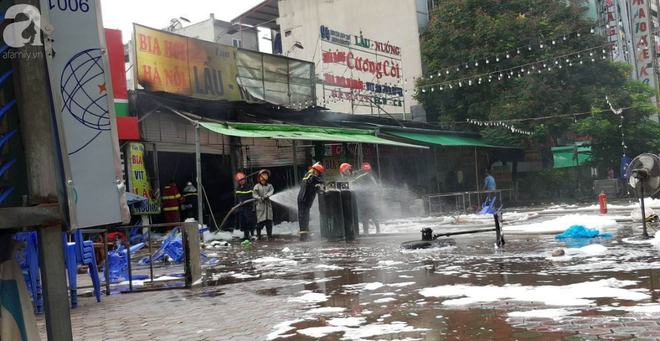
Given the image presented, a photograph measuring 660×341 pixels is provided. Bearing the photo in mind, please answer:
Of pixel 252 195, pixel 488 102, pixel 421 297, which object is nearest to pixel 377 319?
pixel 421 297

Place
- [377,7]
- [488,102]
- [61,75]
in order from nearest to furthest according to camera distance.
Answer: [61,75] < [488,102] < [377,7]

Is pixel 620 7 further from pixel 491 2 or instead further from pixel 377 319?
pixel 377 319

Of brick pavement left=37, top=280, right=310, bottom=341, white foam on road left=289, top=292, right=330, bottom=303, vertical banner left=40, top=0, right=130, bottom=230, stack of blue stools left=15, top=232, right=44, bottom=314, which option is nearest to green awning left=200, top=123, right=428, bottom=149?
brick pavement left=37, top=280, right=310, bottom=341

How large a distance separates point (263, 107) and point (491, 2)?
17.8m

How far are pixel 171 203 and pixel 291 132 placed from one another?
4.14 m

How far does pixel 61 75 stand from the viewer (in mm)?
2482

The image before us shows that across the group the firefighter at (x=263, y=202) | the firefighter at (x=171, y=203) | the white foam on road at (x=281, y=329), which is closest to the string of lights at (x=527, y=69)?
the firefighter at (x=263, y=202)

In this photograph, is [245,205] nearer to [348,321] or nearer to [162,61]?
[162,61]

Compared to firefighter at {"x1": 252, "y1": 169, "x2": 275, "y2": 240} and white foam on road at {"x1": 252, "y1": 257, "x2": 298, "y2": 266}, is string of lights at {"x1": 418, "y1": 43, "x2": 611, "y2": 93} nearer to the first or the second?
firefighter at {"x1": 252, "y1": 169, "x2": 275, "y2": 240}

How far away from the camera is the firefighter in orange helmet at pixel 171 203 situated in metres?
19.3

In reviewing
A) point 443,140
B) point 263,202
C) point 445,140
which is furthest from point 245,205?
point 445,140

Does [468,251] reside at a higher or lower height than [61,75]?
lower

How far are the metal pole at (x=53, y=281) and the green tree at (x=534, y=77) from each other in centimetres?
3084

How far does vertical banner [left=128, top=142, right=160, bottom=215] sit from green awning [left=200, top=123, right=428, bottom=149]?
215 cm
